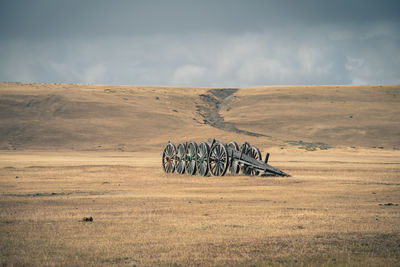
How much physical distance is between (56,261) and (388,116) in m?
84.6

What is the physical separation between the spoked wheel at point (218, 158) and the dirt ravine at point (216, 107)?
4407 centimetres

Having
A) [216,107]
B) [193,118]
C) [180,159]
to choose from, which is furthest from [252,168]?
[216,107]

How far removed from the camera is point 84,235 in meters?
11.2

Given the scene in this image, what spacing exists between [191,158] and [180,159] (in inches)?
59.1

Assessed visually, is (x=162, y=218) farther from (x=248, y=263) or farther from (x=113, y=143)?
(x=113, y=143)

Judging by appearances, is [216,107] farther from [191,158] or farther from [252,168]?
[252,168]

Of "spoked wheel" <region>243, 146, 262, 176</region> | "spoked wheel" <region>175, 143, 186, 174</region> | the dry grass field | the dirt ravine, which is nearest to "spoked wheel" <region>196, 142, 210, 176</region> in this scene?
the dry grass field

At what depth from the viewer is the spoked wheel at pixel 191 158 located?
32625 mm

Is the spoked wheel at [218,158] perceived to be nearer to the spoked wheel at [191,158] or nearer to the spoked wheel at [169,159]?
the spoked wheel at [191,158]

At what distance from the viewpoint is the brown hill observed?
71.6 metres

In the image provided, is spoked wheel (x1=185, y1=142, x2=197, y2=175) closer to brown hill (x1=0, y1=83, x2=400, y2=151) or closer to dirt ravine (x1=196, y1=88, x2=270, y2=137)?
brown hill (x1=0, y1=83, x2=400, y2=151)

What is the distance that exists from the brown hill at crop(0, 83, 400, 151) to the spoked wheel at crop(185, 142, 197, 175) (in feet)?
106

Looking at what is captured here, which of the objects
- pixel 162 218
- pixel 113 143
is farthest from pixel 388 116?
pixel 162 218

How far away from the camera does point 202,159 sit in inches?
1259
